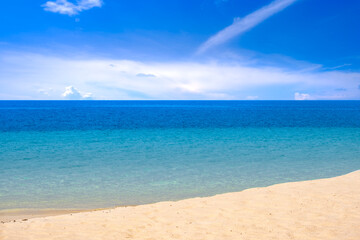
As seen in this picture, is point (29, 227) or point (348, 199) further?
point (348, 199)

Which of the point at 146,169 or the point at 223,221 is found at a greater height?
the point at 223,221

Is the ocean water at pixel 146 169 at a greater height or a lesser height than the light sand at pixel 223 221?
lesser

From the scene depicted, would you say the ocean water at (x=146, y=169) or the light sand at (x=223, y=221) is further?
the ocean water at (x=146, y=169)

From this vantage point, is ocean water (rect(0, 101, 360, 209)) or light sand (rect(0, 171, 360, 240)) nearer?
light sand (rect(0, 171, 360, 240))

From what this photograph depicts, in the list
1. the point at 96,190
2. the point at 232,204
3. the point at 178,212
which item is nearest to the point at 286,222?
the point at 232,204

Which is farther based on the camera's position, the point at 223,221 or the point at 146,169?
the point at 146,169

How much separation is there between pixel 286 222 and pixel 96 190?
9387 mm

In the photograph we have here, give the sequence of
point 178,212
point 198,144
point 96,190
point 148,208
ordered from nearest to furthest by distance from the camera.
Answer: point 178,212 < point 148,208 < point 96,190 < point 198,144

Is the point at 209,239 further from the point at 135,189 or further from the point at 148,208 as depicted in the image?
the point at 135,189

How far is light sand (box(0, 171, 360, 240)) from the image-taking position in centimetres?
735

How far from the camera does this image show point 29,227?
26.4ft

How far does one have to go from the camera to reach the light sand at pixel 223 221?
7.35m

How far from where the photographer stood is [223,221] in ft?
27.3

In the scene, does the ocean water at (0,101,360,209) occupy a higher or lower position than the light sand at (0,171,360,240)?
lower
